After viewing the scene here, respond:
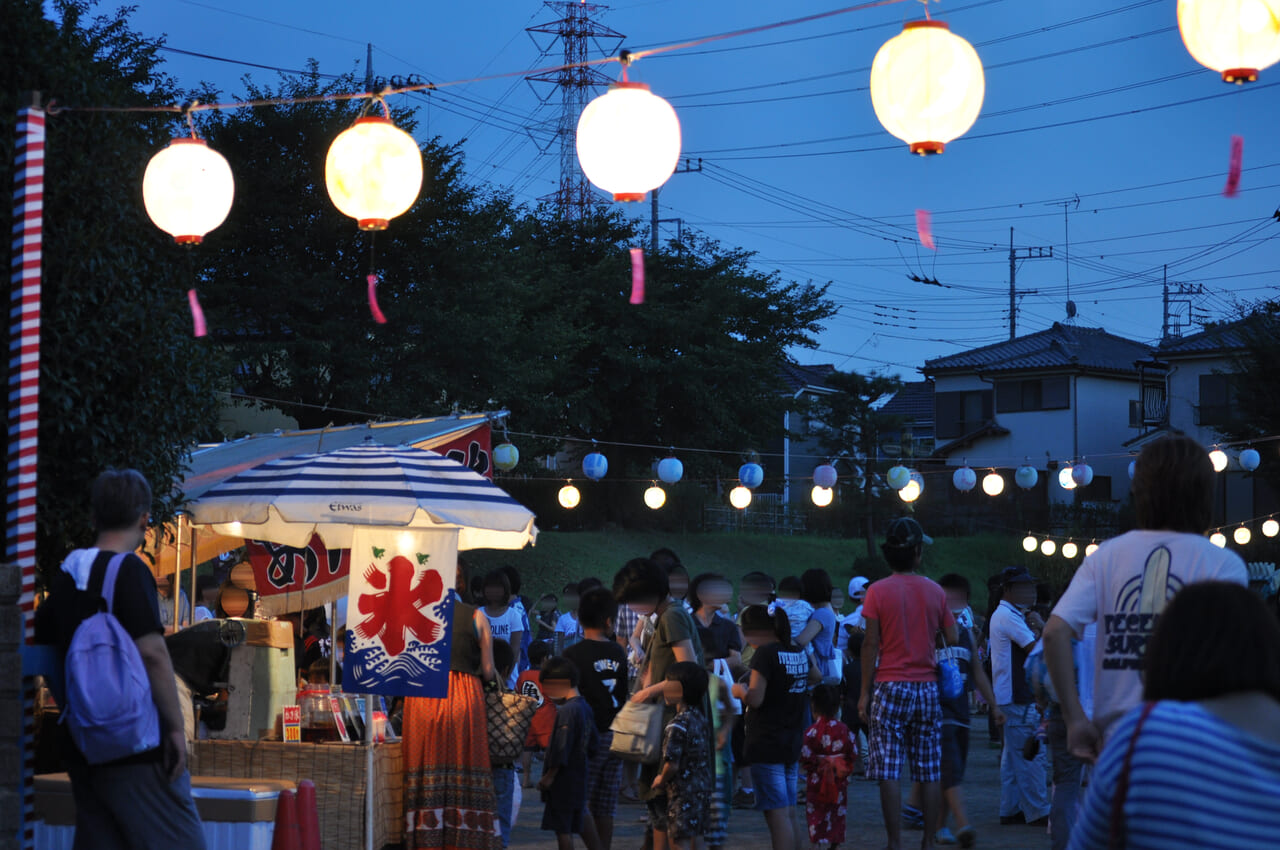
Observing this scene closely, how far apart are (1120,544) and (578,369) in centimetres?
2979

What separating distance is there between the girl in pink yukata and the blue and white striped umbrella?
2.47 m

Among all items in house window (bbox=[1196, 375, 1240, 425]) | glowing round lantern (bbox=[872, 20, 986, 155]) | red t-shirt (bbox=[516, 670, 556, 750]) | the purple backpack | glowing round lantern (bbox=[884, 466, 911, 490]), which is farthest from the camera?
house window (bbox=[1196, 375, 1240, 425])

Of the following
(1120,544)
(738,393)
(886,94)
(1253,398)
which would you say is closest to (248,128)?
(738,393)

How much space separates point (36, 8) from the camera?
20.5 ft

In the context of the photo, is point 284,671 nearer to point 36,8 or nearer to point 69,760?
point 69,760

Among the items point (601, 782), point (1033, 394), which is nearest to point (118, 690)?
point (601, 782)

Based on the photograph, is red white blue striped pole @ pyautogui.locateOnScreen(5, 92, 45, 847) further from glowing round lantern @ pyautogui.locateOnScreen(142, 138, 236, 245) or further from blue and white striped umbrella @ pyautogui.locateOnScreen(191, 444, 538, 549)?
blue and white striped umbrella @ pyautogui.locateOnScreen(191, 444, 538, 549)

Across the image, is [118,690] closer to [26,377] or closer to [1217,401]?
[26,377]

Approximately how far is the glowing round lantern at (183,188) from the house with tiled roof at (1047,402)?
119 feet

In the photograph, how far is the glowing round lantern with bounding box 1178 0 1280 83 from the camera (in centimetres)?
496

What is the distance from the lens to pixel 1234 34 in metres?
4.98

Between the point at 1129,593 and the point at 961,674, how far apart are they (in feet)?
16.1

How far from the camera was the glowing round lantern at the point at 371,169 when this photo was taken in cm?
678

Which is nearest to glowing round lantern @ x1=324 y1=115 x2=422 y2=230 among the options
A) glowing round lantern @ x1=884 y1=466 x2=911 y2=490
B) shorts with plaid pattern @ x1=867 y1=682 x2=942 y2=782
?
shorts with plaid pattern @ x1=867 y1=682 x2=942 y2=782
